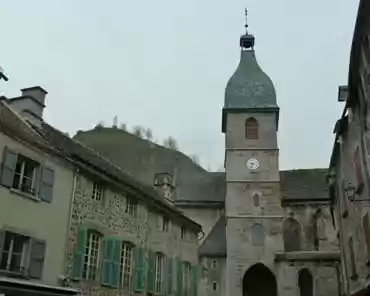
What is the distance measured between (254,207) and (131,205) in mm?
16608

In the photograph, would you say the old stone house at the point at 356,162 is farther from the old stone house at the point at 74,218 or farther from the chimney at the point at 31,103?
the chimney at the point at 31,103

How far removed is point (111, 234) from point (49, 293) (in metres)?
3.40

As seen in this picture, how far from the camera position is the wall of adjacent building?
1105 cm

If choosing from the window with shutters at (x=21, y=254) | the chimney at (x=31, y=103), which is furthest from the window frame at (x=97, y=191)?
the window with shutters at (x=21, y=254)

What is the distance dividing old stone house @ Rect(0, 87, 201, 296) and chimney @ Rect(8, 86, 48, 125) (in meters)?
0.03

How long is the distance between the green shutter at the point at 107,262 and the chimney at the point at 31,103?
442cm

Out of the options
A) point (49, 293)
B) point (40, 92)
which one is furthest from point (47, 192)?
point (40, 92)

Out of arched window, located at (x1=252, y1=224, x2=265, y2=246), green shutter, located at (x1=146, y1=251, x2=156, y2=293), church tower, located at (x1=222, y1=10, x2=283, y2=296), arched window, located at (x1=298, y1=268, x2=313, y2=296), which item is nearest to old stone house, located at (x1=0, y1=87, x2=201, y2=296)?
green shutter, located at (x1=146, y1=251, x2=156, y2=293)

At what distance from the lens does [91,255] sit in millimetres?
13727

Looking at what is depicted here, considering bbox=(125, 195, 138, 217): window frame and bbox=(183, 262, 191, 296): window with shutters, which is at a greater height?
bbox=(125, 195, 138, 217): window frame

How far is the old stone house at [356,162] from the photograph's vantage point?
1005cm

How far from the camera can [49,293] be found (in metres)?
11.6

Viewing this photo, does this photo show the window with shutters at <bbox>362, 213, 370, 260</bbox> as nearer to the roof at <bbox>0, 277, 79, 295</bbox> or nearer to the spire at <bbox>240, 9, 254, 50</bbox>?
the roof at <bbox>0, 277, 79, 295</bbox>

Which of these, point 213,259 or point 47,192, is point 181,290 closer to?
point 47,192
